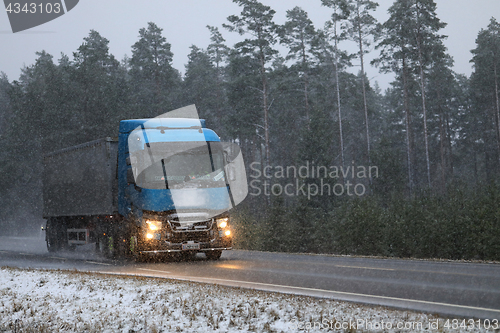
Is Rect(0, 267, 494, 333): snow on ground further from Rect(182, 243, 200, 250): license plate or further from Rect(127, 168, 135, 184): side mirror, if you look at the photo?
Rect(127, 168, 135, 184): side mirror

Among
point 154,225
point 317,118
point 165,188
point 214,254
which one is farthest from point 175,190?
point 317,118

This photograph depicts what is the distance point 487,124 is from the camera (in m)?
73.8

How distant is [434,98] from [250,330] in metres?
73.7

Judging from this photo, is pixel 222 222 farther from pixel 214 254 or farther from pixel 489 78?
pixel 489 78

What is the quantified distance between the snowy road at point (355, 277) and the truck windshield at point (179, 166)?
2280 mm

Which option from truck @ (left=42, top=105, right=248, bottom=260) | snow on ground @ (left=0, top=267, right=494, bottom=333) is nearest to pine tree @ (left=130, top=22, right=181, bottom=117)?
truck @ (left=42, top=105, right=248, bottom=260)

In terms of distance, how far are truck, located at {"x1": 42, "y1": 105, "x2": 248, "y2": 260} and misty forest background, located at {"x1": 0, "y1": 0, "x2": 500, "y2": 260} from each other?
31.7 ft

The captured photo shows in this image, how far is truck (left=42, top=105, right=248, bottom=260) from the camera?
50.3 feet

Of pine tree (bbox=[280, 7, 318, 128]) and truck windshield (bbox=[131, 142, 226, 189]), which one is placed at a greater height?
pine tree (bbox=[280, 7, 318, 128])

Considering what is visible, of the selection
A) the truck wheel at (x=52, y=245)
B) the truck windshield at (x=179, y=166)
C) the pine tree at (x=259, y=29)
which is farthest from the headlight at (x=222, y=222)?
the pine tree at (x=259, y=29)

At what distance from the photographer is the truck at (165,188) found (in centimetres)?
1534

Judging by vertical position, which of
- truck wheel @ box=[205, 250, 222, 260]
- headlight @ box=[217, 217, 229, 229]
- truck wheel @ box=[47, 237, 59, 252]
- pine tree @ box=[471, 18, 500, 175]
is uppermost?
pine tree @ box=[471, 18, 500, 175]

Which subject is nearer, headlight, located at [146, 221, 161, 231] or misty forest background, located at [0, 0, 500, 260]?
headlight, located at [146, 221, 161, 231]

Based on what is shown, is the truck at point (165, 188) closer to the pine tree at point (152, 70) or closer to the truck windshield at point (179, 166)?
the truck windshield at point (179, 166)
